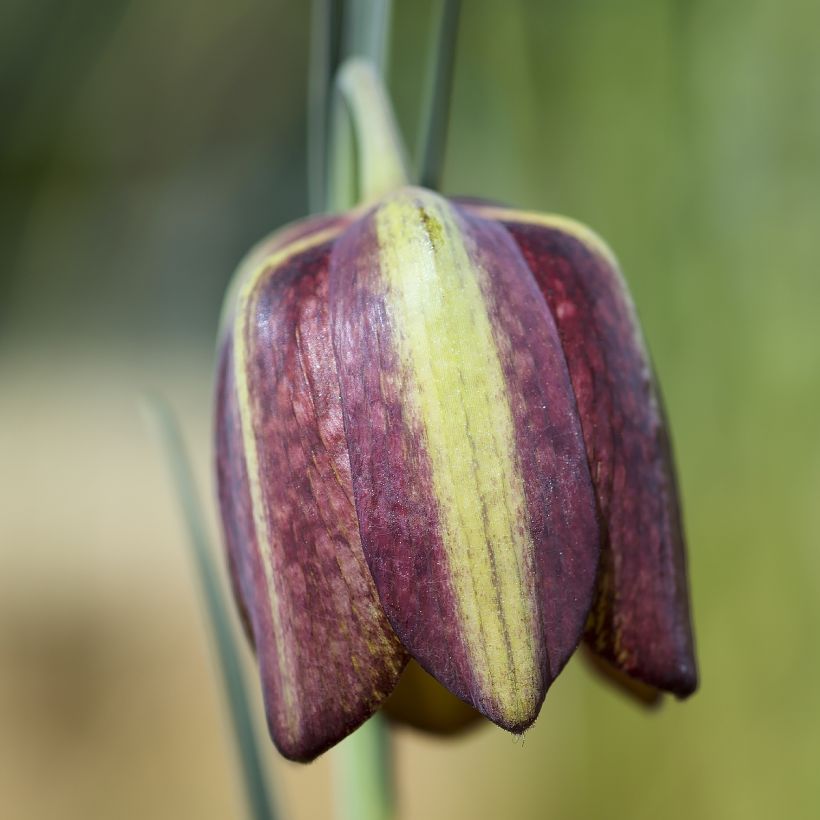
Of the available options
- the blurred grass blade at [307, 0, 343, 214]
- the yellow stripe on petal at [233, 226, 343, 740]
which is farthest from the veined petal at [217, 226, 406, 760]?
the blurred grass blade at [307, 0, 343, 214]

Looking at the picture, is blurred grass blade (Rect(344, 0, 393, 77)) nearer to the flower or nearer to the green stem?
the green stem

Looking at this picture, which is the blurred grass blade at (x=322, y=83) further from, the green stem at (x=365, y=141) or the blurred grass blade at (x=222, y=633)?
the blurred grass blade at (x=222, y=633)

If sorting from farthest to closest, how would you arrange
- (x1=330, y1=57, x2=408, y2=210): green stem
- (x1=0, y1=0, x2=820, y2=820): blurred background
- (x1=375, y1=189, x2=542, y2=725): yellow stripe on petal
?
(x1=0, y1=0, x2=820, y2=820): blurred background → (x1=330, y1=57, x2=408, y2=210): green stem → (x1=375, y1=189, x2=542, y2=725): yellow stripe on petal

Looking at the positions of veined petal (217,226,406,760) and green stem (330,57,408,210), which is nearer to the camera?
veined petal (217,226,406,760)

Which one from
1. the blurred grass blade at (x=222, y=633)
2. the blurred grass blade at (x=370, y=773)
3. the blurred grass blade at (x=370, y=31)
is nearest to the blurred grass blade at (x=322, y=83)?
the blurred grass blade at (x=370, y=31)

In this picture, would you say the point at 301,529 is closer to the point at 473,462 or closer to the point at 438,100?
the point at 473,462

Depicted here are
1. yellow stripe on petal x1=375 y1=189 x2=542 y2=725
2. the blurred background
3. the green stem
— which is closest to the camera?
yellow stripe on petal x1=375 y1=189 x2=542 y2=725

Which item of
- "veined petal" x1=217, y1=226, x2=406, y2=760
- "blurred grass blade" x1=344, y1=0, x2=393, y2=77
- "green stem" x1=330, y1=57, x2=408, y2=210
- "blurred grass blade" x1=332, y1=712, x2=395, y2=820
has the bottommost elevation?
"blurred grass blade" x1=332, y1=712, x2=395, y2=820

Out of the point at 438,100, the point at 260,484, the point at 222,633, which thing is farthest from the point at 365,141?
the point at 222,633
